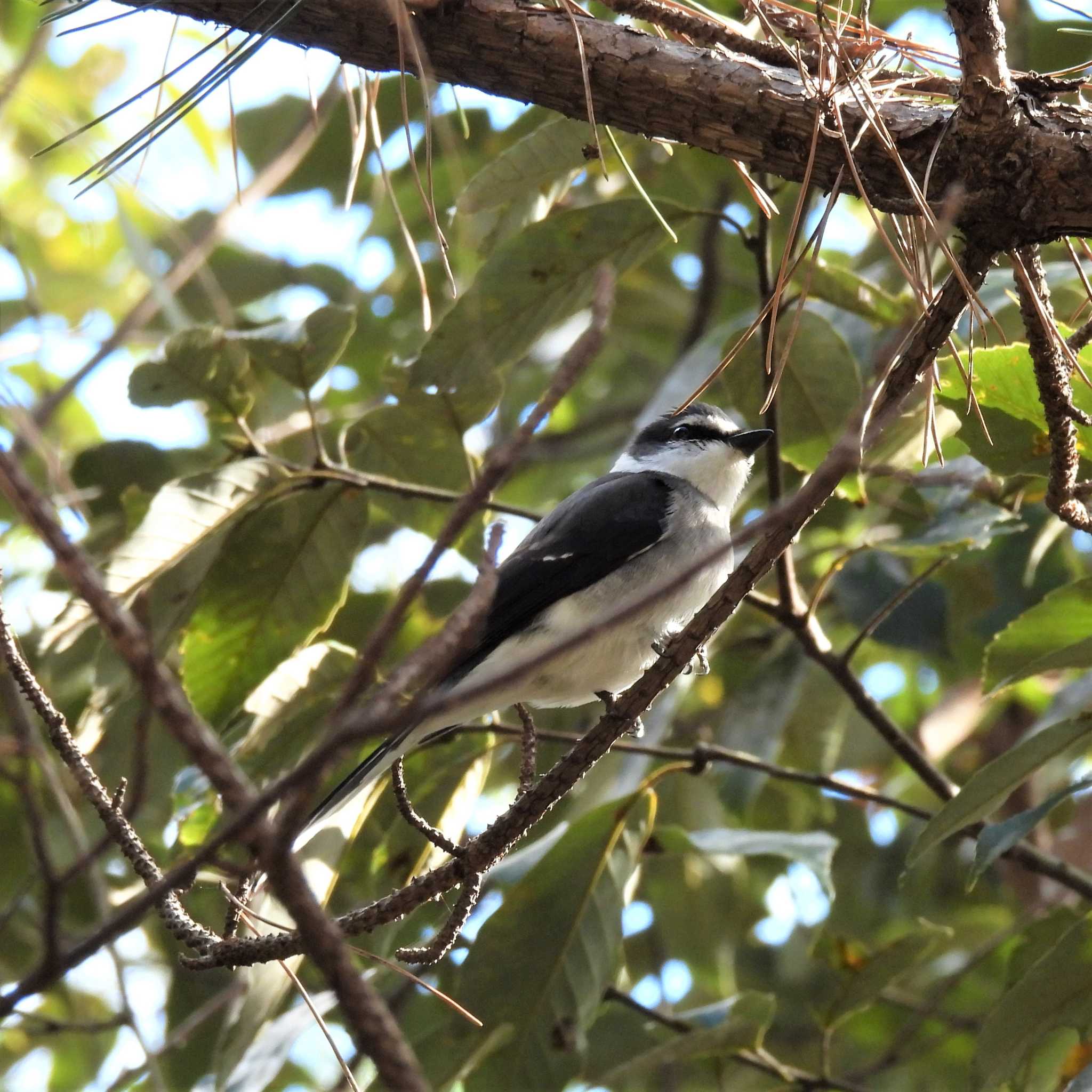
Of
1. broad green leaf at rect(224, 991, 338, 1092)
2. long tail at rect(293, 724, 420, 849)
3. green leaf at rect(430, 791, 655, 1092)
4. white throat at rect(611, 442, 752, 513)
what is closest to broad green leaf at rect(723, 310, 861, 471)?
white throat at rect(611, 442, 752, 513)

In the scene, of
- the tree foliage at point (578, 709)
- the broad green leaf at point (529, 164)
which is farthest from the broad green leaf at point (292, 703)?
the broad green leaf at point (529, 164)

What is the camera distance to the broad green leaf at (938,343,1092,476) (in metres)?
2.58

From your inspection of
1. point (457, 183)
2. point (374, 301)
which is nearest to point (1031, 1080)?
point (457, 183)

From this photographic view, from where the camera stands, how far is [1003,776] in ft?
8.74

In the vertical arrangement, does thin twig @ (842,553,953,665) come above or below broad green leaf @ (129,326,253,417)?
below

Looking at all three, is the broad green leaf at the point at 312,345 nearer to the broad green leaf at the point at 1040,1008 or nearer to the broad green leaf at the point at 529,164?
the broad green leaf at the point at 529,164

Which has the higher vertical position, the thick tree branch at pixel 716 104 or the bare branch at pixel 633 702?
the thick tree branch at pixel 716 104

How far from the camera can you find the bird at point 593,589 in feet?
11.3

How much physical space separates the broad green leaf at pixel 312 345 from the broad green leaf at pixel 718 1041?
1.91 meters

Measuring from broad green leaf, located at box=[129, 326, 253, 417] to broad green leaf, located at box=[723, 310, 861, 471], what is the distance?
53.1 inches

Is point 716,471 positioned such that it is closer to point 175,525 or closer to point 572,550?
point 572,550

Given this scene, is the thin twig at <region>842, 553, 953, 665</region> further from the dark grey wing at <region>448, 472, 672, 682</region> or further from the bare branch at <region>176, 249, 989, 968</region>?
the bare branch at <region>176, 249, 989, 968</region>

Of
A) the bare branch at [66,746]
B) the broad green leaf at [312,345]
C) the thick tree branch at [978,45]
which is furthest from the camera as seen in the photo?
the broad green leaf at [312,345]

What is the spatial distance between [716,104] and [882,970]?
8.06 ft
